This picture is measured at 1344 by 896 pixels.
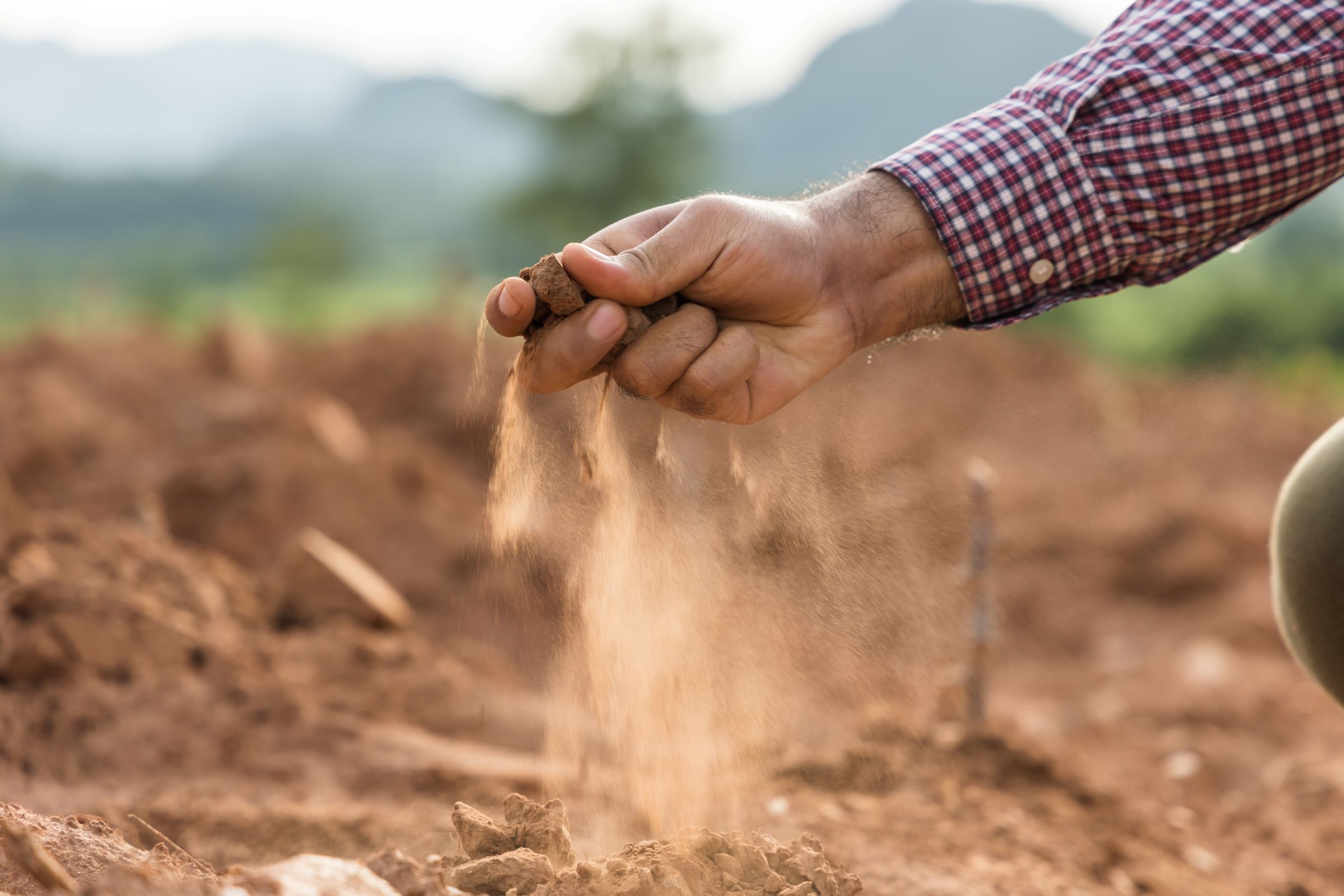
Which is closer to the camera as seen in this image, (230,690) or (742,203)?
(742,203)

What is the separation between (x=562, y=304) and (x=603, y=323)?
0.08 m

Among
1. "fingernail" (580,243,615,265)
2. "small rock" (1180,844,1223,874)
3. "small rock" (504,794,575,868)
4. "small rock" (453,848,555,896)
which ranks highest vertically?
"fingernail" (580,243,615,265)

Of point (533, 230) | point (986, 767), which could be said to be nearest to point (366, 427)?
point (986, 767)

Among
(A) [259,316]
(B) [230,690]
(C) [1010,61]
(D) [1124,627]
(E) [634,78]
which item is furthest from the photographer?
(C) [1010,61]

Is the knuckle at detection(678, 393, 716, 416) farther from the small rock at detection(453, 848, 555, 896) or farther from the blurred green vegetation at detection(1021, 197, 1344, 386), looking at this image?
the blurred green vegetation at detection(1021, 197, 1344, 386)

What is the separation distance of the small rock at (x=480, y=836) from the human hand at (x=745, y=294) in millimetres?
792

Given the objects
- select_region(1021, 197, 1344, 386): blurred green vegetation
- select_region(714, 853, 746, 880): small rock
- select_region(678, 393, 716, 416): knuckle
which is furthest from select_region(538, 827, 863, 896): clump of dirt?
select_region(1021, 197, 1344, 386): blurred green vegetation

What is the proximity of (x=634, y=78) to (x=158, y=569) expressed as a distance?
59.2ft

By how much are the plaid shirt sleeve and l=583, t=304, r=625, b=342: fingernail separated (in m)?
0.73

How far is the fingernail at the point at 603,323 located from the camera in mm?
1863

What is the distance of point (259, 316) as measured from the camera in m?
17.5

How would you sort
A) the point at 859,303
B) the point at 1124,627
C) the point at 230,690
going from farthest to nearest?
1. the point at 1124,627
2. the point at 230,690
3. the point at 859,303

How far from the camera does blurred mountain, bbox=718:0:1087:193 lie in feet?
208

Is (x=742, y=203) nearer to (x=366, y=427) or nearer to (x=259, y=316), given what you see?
(x=366, y=427)
